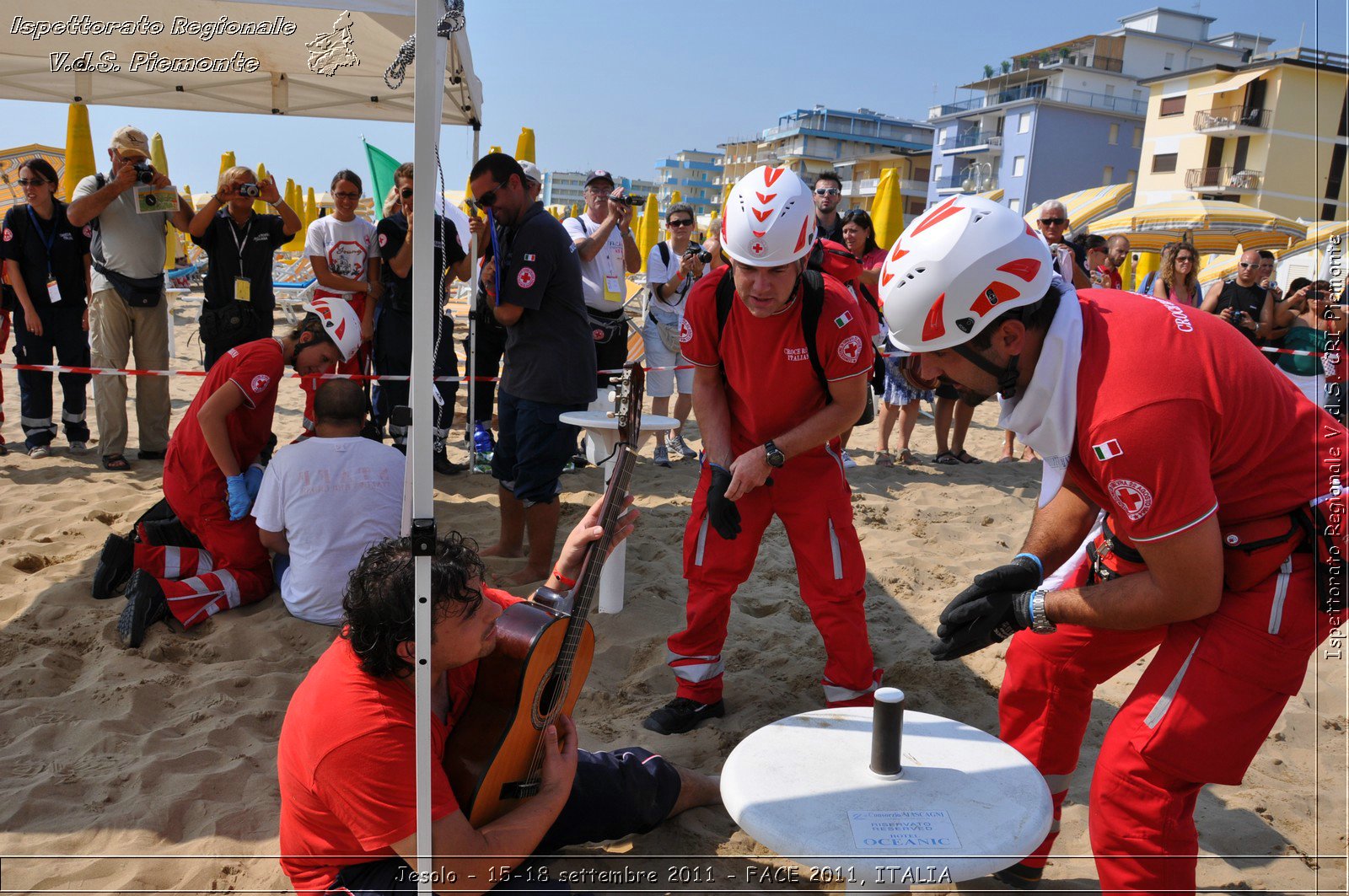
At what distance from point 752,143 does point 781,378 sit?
239 feet

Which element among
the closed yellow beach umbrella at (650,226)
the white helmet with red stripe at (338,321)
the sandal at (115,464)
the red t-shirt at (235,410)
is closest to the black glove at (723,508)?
the red t-shirt at (235,410)

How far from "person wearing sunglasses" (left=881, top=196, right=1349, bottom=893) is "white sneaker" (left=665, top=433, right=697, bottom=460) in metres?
5.59

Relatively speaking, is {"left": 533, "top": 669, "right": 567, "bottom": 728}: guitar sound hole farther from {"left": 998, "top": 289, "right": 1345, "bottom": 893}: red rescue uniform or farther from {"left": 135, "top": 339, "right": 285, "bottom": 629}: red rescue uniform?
{"left": 135, "top": 339, "right": 285, "bottom": 629}: red rescue uniform

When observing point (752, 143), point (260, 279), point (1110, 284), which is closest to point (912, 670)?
point (260, 279)

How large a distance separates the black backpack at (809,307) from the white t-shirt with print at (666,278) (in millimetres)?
4216

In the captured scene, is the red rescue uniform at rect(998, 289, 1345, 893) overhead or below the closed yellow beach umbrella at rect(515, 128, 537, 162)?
below

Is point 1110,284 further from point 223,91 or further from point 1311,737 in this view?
point 223,91

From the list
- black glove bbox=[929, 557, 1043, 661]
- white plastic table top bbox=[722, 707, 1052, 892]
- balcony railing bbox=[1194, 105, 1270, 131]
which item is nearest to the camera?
white plastic table top bbox=[722, 707, 1052, 892]

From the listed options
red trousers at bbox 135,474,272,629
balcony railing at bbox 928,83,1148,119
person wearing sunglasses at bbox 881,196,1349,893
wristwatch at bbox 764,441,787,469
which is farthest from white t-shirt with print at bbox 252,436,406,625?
balcony railing at bbox 928,83,1148,119

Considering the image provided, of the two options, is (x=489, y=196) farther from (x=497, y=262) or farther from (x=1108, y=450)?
(x=1108, y=450)

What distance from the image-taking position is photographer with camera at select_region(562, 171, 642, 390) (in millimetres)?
6723

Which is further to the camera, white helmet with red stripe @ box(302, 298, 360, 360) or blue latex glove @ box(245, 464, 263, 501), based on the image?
white helmet with red stripe @ box(302, 298, 360, 360)

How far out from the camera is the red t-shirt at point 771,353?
319cm

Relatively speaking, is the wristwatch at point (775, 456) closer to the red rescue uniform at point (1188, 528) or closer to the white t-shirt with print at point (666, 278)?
the red rescue uniform at point (1188, 528)
